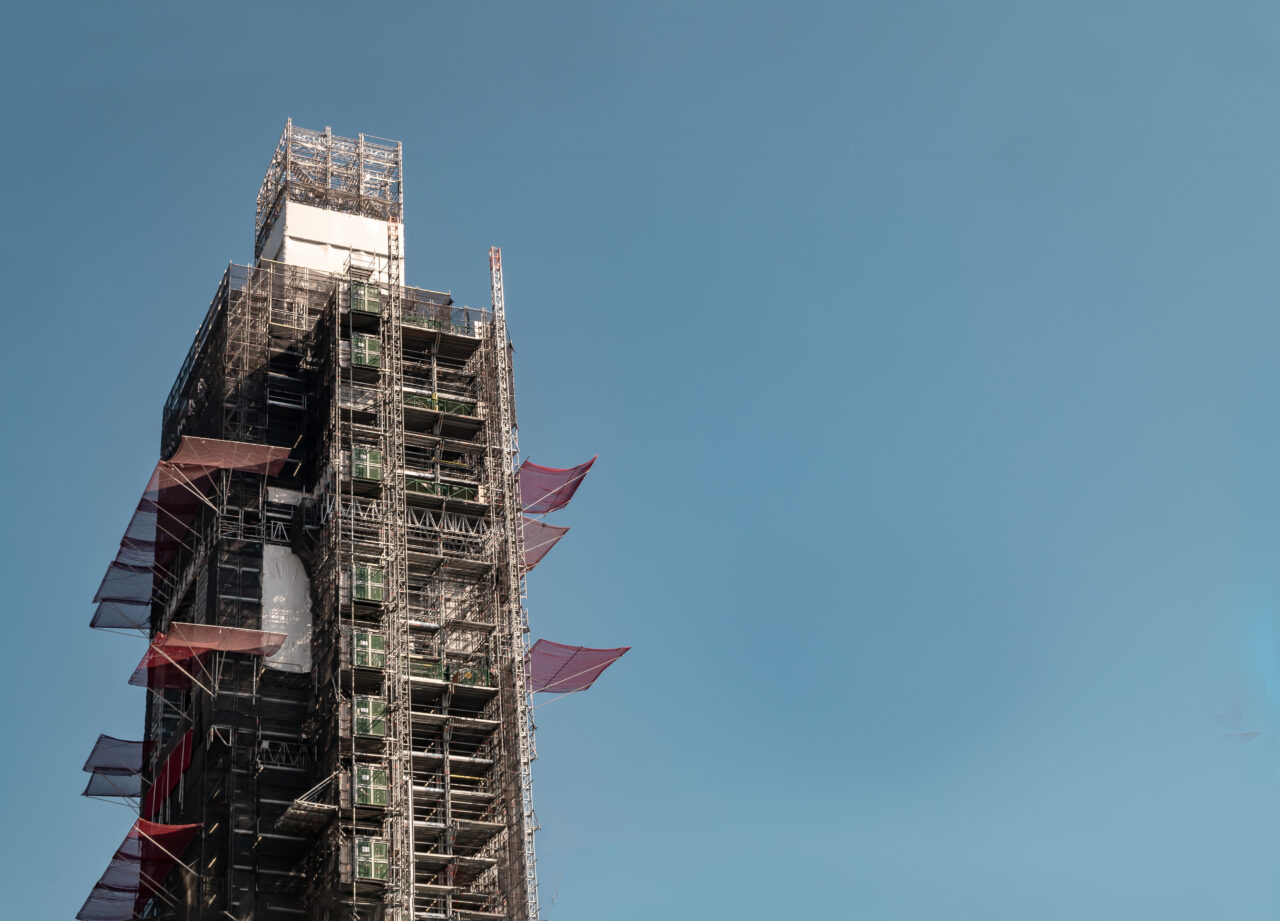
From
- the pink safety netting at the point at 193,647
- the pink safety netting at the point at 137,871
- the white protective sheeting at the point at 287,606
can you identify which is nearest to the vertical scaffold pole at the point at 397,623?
the white protective sheeting at the point at 287,606

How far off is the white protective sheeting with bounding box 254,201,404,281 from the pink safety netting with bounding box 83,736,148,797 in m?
38.7

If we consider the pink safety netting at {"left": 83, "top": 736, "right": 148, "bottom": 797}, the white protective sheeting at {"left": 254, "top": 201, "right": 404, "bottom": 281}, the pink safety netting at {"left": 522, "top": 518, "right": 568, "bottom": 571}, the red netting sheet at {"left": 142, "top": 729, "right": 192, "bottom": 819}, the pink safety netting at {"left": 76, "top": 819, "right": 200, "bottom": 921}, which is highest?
the white protective sheeting at {"left": 254, "top": 201, "right": 404, "bottom": 281}

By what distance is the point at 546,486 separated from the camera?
427 ft

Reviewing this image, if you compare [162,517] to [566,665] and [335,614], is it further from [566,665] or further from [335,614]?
[566,665]

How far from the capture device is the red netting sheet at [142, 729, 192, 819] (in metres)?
117

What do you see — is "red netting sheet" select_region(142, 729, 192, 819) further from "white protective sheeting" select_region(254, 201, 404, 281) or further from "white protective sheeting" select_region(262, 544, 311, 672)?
"white protective sheeting" select_region(254, 201, 404, 281)

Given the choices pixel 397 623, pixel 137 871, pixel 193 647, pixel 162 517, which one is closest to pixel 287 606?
pixel 193 647

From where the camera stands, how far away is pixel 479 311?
134 metres

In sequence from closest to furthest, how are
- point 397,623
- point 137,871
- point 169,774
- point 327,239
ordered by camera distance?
point 397,623, point 137,871, point 169,774, point 327,239

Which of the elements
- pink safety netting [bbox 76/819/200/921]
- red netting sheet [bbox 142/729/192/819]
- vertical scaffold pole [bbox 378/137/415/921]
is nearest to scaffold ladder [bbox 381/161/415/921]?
vertical scaffold pole [bbox 378/137/415/921]

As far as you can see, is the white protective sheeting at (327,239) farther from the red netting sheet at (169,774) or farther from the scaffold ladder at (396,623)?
the red netting sheet at (169,774)

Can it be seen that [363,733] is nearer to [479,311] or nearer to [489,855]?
[489,855]

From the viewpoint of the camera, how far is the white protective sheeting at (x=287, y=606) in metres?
118

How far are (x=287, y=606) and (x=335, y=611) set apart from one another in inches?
222
